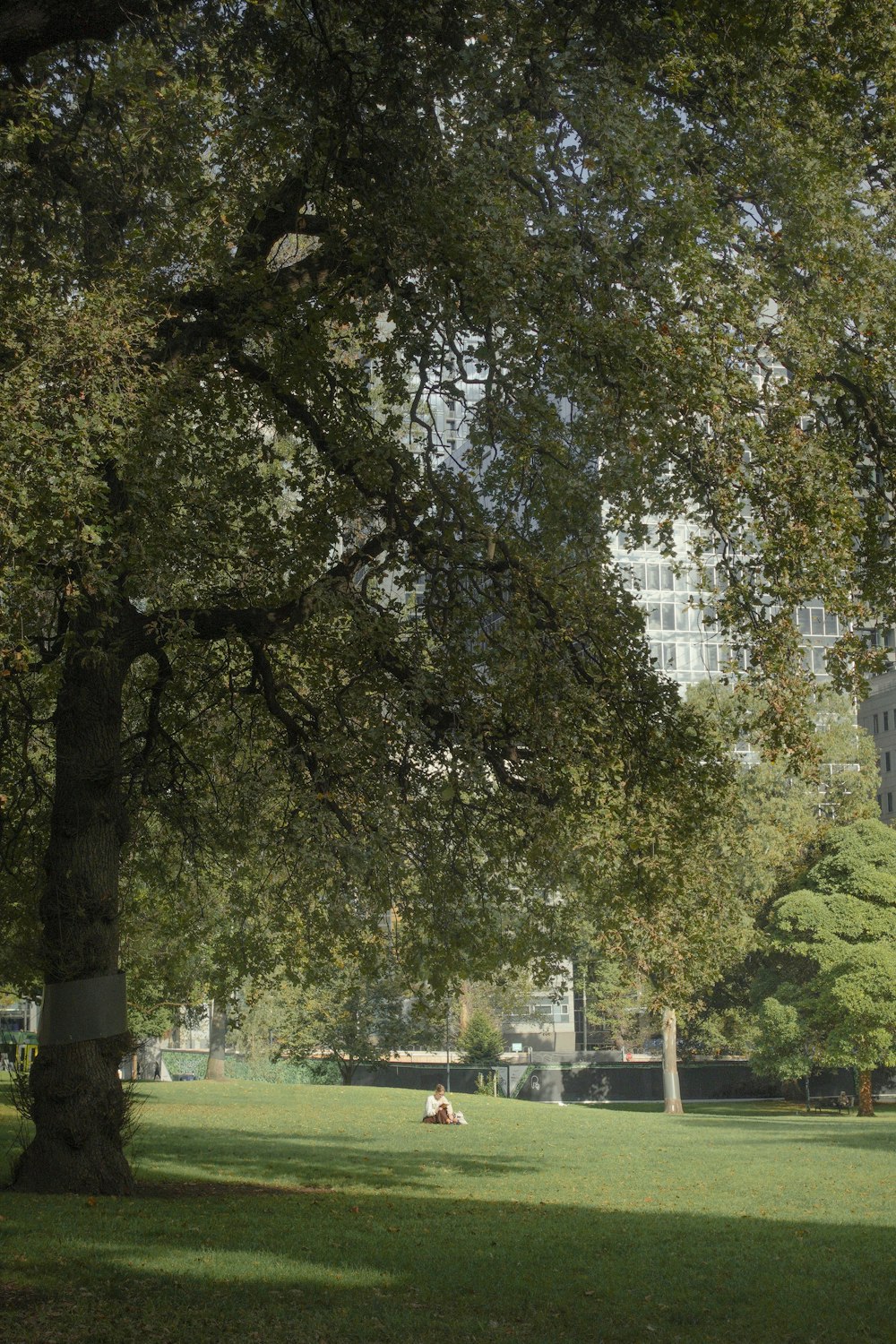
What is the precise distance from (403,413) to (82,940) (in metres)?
5.49

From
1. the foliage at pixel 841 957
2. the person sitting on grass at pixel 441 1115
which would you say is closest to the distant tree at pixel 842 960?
the foliage at pixel 841 957

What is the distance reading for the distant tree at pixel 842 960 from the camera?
37438 millimetres

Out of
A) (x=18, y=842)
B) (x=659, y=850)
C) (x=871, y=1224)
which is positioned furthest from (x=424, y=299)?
(x=871, y=1224)

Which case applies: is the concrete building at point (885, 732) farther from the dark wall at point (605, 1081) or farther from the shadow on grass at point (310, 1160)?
the shadow on grass at point (310, 1160)

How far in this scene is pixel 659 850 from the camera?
42.4 feet

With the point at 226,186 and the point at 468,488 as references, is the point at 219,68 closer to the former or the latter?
A: the point at 226,186

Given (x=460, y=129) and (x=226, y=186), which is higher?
(x=226, y=186)

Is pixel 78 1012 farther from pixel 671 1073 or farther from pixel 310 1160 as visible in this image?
pixel 671 1073

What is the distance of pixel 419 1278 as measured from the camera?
962 cm

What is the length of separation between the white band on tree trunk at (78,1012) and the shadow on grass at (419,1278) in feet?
4.65

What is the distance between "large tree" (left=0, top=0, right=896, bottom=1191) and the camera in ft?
31.5

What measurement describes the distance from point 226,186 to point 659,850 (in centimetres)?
748

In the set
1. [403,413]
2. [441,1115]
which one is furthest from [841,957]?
[403,413]

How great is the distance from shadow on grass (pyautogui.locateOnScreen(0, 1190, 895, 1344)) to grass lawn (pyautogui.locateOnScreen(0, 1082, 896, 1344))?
0.02 meters
